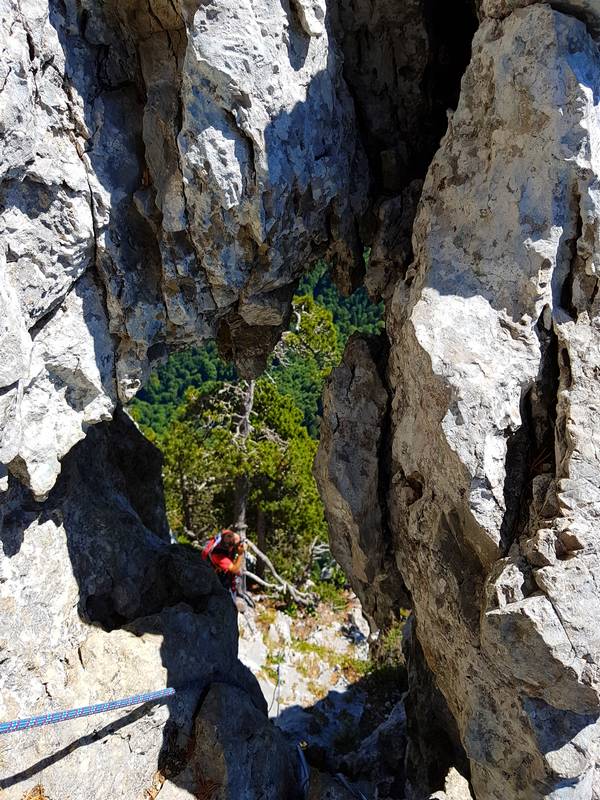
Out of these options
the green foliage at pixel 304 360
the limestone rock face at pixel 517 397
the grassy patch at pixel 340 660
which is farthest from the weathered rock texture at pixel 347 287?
the grassy patch at pixel 340 660

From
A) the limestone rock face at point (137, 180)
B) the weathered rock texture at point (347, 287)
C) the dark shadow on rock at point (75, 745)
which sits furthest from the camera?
the dark shadow on rock at point (75, 745)

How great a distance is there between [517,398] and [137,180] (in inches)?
208

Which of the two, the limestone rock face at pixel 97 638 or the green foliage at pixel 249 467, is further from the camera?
the green foliage at pixel 249 467

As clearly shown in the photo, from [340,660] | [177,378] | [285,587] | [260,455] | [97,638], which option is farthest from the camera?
[177,378]

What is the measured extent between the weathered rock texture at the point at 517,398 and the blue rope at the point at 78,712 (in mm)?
4051

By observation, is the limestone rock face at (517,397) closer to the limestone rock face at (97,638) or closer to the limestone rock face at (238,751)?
the limestone rock face at (238,751)

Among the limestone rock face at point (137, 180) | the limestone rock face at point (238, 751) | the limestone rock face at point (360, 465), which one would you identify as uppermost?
the limestone rock face at point (137, 180)

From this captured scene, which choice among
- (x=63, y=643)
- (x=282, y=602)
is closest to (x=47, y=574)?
(x=63, y=643)

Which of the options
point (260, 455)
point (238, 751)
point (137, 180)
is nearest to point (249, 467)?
point (260, 455)

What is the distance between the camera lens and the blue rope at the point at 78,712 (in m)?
6.98

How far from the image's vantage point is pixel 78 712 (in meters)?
7.44

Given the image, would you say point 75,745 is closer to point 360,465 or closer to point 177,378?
point 360,465

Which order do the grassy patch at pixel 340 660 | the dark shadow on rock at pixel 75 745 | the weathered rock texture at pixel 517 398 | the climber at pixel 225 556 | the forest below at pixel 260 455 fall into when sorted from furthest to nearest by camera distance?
the forest below at pixel 260 455, the grassy patch at pixel 340 660, the climber at pixel 225 556, the dark shadow on rock at pixel 75 745, the weathered rock texture at pixel 517 398

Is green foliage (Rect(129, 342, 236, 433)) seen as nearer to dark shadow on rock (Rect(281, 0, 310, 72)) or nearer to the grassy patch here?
the grassy patch
